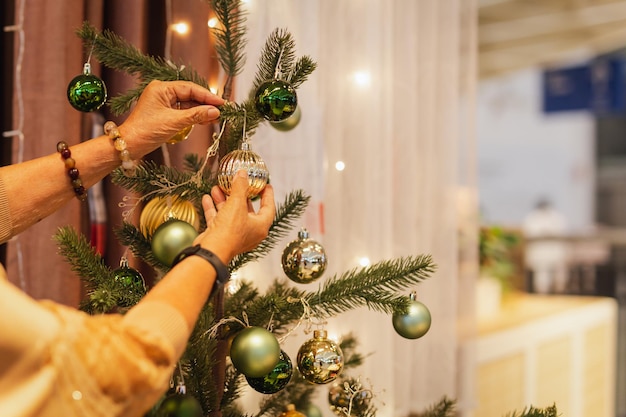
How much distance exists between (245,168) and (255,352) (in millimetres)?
213

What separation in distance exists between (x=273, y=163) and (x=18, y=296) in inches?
36.8

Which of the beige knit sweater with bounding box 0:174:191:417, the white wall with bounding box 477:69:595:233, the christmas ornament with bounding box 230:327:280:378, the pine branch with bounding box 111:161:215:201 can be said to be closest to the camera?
the beige knit sweater with bounding box 0:174:191:417

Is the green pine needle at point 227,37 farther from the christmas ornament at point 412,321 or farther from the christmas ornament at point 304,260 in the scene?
the christmas ornament at point 412,321

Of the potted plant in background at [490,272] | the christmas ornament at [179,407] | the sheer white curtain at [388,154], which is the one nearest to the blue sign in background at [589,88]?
the potted plant in background at [490,272]

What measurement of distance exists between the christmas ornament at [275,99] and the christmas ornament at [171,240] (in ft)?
0.57

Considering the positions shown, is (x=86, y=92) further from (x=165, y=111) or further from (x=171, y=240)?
(x=171, y=240)

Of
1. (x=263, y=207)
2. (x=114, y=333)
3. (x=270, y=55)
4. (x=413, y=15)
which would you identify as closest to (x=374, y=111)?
(x=413, y=15)

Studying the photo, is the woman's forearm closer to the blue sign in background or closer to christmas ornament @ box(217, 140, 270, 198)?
christmas ornament @ box(217, 140, 270, 198)

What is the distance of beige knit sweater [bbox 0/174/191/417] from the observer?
0.47m

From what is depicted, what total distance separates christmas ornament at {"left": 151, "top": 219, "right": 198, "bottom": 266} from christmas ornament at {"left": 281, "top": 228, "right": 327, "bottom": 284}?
16 cm

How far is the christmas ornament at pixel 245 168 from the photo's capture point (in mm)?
748

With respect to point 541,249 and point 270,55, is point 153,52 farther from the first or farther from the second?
point 541,249

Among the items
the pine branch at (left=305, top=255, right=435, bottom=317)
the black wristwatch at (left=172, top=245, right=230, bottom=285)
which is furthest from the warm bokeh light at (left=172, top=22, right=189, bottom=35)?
the black wristwatch at (left=172, top=245, right=230, bottom=285)

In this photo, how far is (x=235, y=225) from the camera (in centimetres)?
65
